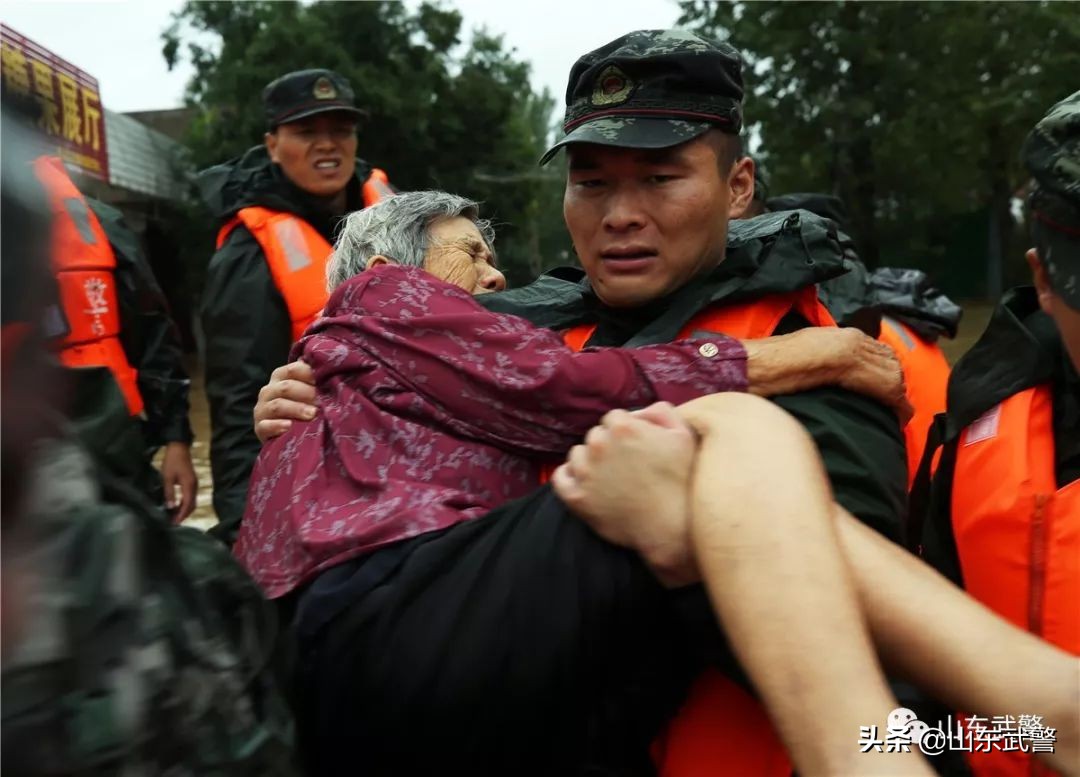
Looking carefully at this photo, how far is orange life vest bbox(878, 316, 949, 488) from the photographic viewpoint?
2.88 m

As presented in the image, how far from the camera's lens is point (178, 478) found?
13.5 feet

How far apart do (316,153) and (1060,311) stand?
2981 mm

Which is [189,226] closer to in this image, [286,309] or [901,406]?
[286,309]

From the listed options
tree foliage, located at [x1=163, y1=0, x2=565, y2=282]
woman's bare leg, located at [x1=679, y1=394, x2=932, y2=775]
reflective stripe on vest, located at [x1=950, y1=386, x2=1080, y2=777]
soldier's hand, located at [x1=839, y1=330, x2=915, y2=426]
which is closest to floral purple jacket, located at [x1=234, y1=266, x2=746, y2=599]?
soldier's hand, located at [x1=839, y1=330, x2=915, y2=426]

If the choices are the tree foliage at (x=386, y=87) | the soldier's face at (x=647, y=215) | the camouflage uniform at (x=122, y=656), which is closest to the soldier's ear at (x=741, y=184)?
the soldier's face at (x=647, y=215)

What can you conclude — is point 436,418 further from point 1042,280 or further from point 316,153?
point 316,153

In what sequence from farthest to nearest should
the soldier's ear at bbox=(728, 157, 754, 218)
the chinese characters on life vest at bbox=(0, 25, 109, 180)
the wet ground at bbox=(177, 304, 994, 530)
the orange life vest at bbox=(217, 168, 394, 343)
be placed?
the wet ground at bbox=(177, 304, 994, 530) → the orange life vest at bbox=(217, 168, 394, 343) → the soldier's ear at bbox=(728, 157, 754, 218) → the chinese characters on life vest at bbox=(0, 25, 109, 180)

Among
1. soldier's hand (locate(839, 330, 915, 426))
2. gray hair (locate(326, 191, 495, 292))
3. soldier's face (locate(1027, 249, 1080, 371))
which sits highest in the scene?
gray hair (locate(326, 191, 495, 292))

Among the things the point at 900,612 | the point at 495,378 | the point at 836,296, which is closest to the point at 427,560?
the point at 495,378

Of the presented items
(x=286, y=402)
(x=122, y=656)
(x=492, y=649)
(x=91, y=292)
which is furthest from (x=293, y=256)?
(x=122, y=656)

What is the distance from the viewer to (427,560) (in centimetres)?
158

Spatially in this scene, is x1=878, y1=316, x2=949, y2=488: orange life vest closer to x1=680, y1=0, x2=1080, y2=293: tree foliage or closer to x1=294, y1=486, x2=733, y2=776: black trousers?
x1=294, y1=486, x2=733, y2=776: black trousers

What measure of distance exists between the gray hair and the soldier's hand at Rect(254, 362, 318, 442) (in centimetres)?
27

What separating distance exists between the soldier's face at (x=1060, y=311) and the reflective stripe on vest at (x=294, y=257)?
241 cm
